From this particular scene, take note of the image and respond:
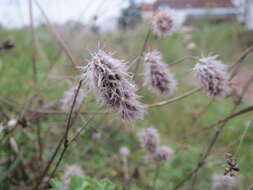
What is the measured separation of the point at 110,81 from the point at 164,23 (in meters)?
0.71

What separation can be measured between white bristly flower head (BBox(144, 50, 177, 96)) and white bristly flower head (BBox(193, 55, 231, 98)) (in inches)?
4.6

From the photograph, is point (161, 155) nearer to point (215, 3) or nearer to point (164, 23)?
point (164, 23)

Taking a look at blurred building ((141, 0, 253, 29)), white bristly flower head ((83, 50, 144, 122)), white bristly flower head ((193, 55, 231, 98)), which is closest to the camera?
white bristly flower head ((83, 50, 144, 122))

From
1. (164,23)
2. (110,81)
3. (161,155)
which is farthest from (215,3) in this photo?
(110,81)

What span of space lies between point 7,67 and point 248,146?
2.41 m

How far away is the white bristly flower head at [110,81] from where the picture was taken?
763 millimetres

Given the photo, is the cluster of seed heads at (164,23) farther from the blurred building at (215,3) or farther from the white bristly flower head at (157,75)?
the white bristly flower head at (157,75)

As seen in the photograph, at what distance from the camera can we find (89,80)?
0.79 meters

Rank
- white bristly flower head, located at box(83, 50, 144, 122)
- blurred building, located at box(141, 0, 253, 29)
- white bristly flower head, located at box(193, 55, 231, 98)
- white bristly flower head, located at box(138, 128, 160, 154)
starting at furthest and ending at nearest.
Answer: blurred building, located at box(141, 0, 253, 29) < white bristly flower head, located at box(138, 128, 160, 154) < white bristly flower head, located at box(193, 55, 231, 98) < white bristly flower head, located at box(83, 50, 144, 122)

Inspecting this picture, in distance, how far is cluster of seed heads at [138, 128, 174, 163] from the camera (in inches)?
53.3

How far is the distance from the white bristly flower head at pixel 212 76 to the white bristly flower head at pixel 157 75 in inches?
4.6

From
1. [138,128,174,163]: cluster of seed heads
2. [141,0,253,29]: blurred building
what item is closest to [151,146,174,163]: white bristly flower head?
[138,128,174,163]: cluster of seed heads

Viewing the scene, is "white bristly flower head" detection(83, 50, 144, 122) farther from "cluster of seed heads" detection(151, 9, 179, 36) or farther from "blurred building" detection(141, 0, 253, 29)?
"blurred building" detection(141, 0, 253, 29)

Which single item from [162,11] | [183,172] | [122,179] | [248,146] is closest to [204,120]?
[248,146]
